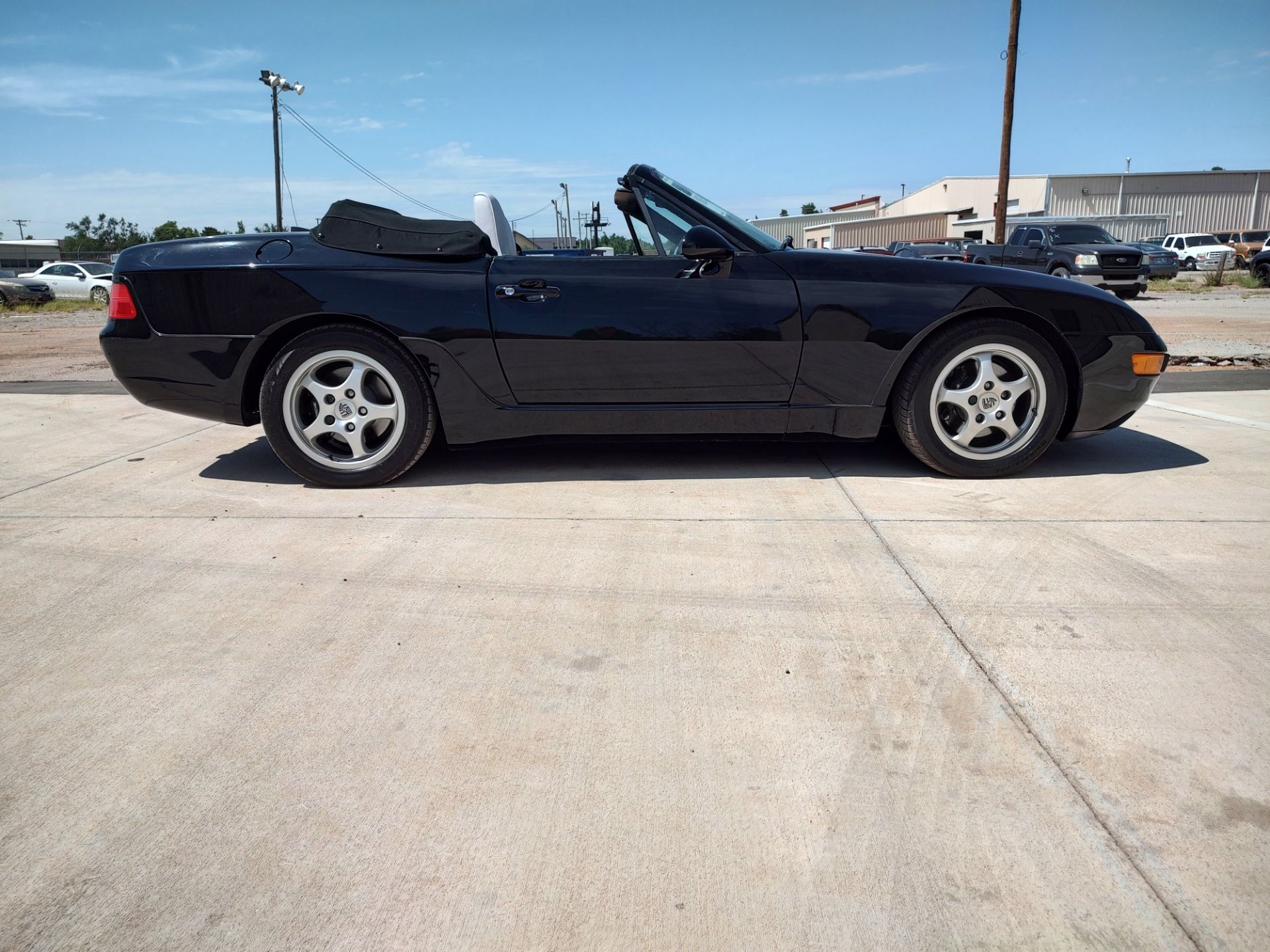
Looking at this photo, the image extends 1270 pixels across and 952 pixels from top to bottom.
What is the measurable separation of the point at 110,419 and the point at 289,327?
2.55m

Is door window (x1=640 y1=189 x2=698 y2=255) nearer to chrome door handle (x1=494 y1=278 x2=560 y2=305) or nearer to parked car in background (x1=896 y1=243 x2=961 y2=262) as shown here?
chrome door handle (x1=494 y1=278 x2=560 y2=305)

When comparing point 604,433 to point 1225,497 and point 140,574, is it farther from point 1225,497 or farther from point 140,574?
point 1225,497

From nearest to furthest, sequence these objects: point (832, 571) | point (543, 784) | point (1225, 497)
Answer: point (543, 784) → point (832, 571) → point (1225, 497)

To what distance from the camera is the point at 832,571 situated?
2.97 m

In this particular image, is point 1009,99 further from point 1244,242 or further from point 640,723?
point 640,723

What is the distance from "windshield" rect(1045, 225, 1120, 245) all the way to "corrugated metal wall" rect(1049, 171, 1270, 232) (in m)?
32.3

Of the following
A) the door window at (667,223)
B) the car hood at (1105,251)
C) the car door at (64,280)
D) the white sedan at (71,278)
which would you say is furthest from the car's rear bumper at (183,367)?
the car door at (64,280)

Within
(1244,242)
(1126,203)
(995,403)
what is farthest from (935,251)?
(1126,203)

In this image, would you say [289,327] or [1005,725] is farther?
[289,327]

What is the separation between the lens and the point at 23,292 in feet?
74.6

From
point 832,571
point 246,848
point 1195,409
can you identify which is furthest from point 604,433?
point 1195,409

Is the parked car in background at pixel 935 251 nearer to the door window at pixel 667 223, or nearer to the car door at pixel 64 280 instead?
the door window at pixel 667 223

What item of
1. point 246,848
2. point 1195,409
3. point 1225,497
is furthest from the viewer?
point 1195,409

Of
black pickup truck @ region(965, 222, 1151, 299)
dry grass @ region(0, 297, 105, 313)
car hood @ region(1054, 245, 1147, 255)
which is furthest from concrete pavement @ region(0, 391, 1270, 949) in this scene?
dry grass @ region(0, 297, 105, 313)
